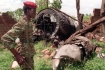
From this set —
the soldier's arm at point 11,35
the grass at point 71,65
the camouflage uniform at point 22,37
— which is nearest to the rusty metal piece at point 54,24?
the grass at point 71,65

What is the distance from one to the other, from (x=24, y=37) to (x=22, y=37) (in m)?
0.03

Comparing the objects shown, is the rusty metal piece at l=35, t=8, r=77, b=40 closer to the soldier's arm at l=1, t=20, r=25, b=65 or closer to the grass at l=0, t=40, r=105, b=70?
the grass at l=0, t=40, r=105, b=70

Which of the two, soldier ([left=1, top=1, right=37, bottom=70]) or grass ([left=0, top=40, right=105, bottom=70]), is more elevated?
soldier ([left=1, top=1, right=37, bottom=70])

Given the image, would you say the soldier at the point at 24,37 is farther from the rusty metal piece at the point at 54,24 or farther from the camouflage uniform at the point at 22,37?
the rusty metal piece at the point at 54,24

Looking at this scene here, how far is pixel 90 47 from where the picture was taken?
7.22 meters

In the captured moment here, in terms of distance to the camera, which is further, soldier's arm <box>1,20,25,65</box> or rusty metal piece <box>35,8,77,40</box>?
rusty metal piece <box>35,8,77,40</box>

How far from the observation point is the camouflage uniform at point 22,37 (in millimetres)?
3514

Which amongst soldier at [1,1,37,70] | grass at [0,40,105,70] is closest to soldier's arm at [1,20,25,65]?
soldier at [1,1,37,70]

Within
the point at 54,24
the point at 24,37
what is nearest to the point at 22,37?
the point at 24,37

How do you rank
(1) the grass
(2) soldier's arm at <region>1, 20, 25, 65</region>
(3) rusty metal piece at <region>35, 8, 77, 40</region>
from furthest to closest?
1. (3) rusty metal piece at <region>35, 8, 77, 40</region>
2. (1) the grass
3. (2) soldier's arm at <region>1, 20, 25, 65</region>

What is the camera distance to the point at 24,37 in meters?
3.82

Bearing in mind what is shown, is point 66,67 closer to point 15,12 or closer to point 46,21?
point 46,21

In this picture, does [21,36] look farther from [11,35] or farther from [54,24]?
[54,24]

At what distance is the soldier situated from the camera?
11.5 feet
